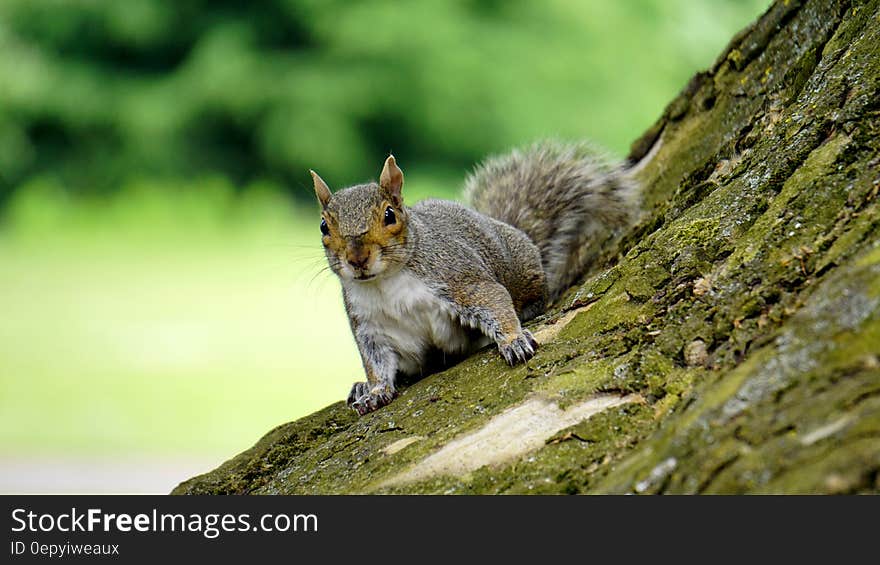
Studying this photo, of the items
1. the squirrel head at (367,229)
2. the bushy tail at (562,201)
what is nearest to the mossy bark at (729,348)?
the squirrel head at (367,229)

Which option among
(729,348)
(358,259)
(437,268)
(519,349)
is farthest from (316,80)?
(729,348)

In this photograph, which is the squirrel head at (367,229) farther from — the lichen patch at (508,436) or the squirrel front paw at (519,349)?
the lichen patch at (508,436)

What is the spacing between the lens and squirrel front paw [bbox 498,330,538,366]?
2.07 meters

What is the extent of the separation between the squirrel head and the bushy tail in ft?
2.09

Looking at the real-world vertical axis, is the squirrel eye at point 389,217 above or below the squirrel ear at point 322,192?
below

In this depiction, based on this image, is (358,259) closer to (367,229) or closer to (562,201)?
(367,229)

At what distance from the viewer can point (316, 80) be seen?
25.2ft

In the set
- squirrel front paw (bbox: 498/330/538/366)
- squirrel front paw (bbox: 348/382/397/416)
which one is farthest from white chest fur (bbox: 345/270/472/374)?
squirrel front paw (bbox: 498/330/538/366)

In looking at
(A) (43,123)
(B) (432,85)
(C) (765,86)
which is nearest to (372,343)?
(C) (765,86)

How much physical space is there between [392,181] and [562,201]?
30.0 inches

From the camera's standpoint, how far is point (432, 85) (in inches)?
301

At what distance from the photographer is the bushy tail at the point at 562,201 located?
292 cm
